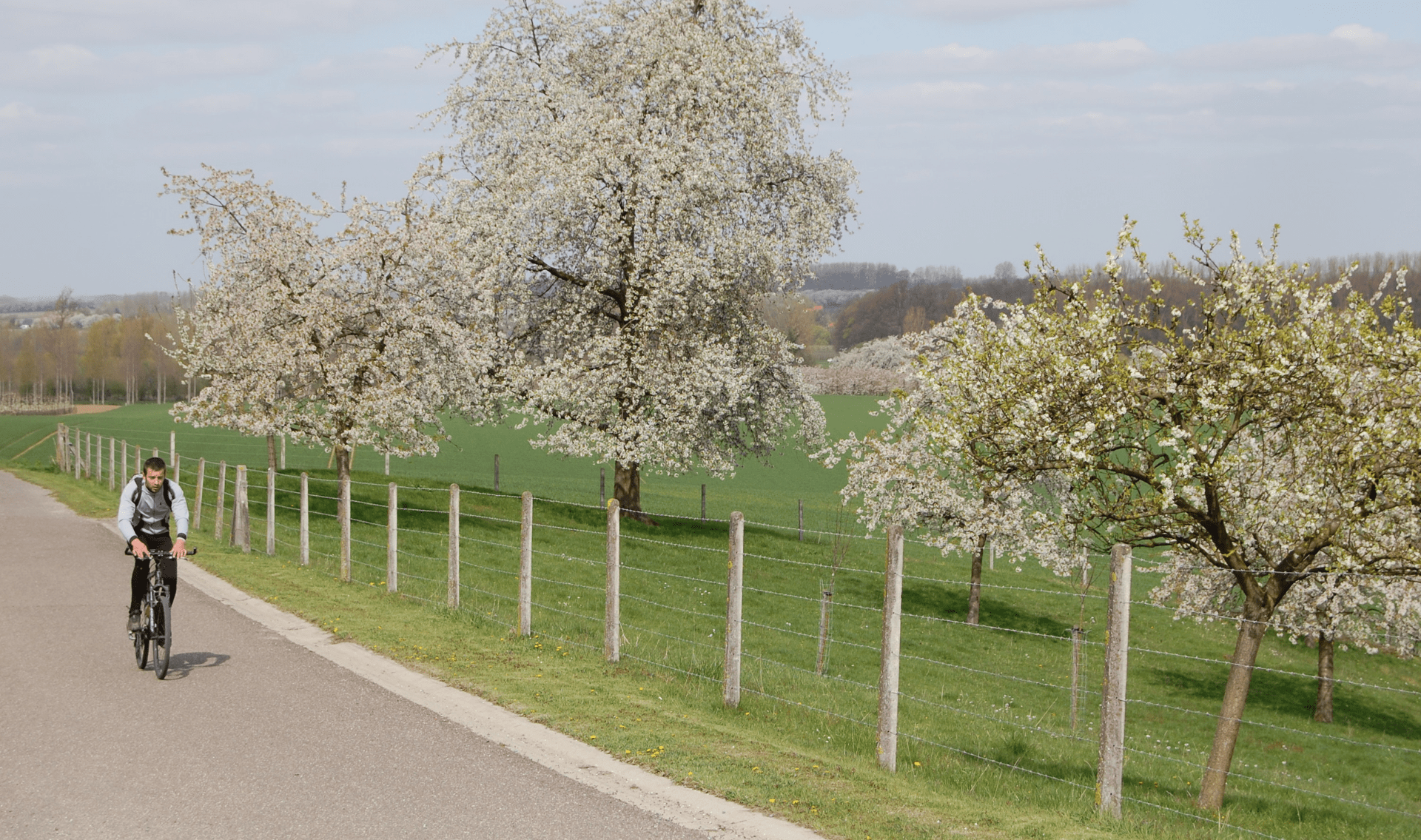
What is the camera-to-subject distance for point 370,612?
45.5 ft

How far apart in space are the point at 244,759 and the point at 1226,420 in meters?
10.9

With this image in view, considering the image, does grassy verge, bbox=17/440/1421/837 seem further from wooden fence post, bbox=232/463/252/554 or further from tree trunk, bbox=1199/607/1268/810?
wooden fence post, bbox=232/463/252/554

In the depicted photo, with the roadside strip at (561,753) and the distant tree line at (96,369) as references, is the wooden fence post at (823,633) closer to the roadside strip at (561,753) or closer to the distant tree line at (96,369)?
the roadside strip at (561,753)

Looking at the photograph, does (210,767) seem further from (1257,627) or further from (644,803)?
(1257,627)

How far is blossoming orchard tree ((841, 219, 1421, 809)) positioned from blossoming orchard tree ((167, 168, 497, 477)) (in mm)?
16792

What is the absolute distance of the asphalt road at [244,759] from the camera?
6.29m

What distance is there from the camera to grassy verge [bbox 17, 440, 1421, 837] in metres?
7.79

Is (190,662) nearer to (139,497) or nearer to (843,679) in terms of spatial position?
(139,497)

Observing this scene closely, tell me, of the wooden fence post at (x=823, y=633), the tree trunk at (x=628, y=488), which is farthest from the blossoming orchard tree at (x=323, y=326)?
the wooden fence post at (x=823, y=633)

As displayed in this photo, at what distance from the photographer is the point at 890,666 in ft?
27.9

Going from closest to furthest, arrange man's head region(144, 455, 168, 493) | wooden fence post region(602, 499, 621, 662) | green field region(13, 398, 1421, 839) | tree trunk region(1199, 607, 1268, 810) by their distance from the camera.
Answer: green field region(13, 398, 1421, 839), man's head region(144, 455, 168, 493), tree trunk region(1199, 607, 1268, 810), wooden fence post region(602, 499, 621, 662)

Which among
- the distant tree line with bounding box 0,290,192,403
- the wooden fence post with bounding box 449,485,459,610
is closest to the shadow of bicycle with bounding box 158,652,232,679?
the wooden fence post with bounding box 449,485,459,610

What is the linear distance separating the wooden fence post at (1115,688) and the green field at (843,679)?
0.87 feet

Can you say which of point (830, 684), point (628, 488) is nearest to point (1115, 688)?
point (830, 684)
